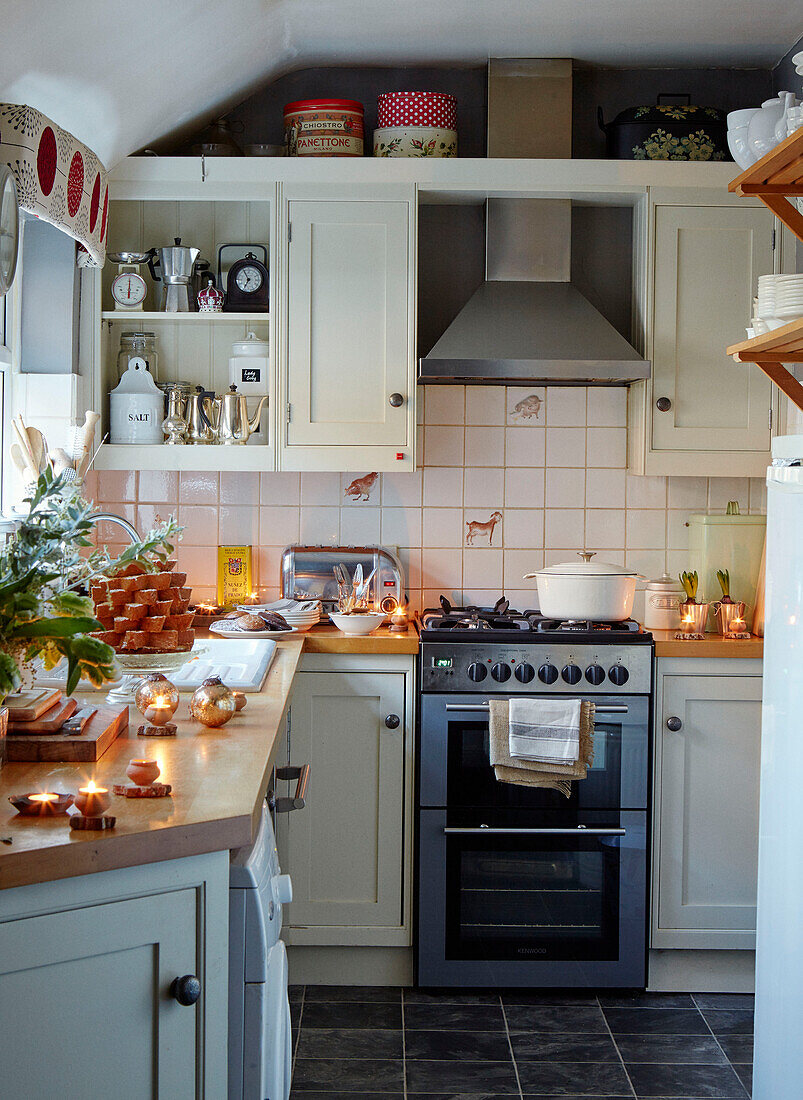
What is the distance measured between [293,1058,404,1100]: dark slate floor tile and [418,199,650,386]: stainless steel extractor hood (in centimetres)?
185

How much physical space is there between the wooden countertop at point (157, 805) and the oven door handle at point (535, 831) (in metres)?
1.12

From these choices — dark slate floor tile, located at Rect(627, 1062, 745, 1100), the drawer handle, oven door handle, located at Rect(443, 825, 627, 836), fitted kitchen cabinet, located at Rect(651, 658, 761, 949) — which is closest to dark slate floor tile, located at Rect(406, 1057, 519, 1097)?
dark slate floor tile, located at Rect(627, 1062, 745, 1100)

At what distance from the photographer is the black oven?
3.07 metres

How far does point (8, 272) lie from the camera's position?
7.55 feet

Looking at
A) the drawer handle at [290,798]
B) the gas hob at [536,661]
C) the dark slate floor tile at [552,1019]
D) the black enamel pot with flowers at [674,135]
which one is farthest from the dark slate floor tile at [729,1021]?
the black enamel pot with flowers at [674,135]

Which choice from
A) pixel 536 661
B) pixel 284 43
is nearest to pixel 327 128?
pixel 284 43

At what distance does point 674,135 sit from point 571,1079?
8.73 ft

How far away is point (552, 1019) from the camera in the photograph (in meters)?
2.94

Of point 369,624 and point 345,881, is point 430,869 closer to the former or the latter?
point 345,881

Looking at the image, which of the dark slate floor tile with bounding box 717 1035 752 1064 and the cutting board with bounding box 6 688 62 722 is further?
the dark slate floor tile with bounding box 717 1035 752 1064

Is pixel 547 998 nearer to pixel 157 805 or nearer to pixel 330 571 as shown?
pixel 330 571

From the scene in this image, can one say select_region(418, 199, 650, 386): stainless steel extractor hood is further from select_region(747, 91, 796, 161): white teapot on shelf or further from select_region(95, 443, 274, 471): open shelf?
select_region(747, 91, 796, 161): white teapot on shelf

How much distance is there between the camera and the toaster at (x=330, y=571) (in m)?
3.50

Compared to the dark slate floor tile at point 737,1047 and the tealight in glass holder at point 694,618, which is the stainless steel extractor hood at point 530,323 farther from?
the dark slate floor tile at point 737,1047
